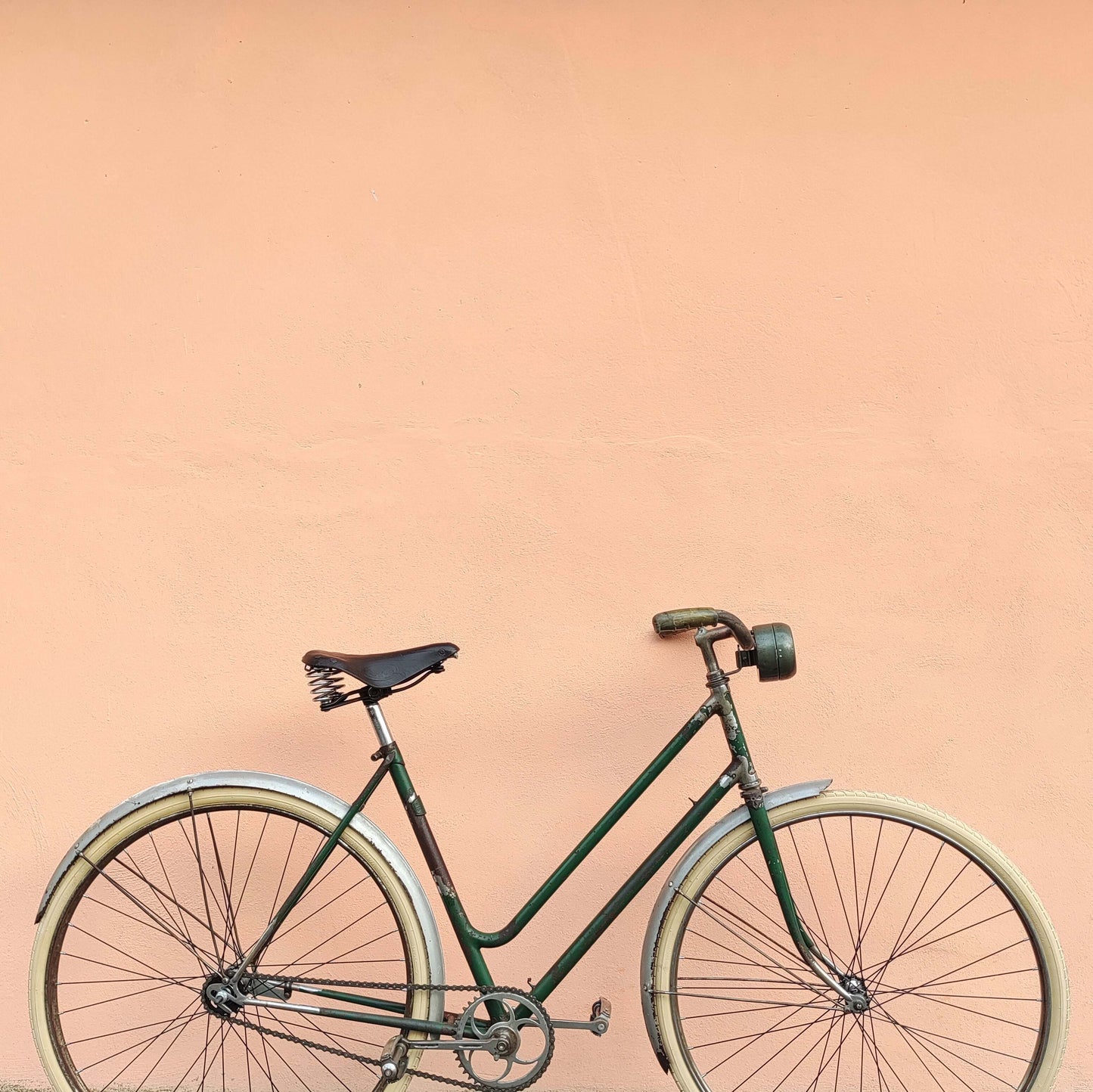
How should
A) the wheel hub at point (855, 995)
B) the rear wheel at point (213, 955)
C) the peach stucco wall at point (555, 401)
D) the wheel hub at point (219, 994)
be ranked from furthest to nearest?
1. the rear wheel at point (213, 955)
2. the peach stucco wall at point (555, 401)
3. the wheel hub at point (219, 994)
4. the wheel hub at point (855, 995)

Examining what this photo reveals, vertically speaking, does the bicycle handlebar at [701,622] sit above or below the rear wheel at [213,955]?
above

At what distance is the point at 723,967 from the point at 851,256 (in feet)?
6.04

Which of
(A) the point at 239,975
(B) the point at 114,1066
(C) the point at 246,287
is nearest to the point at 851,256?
(C) the point at 246,287

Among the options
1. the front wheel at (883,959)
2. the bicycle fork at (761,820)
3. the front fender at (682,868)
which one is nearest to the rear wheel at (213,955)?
the front fender at (682,868)

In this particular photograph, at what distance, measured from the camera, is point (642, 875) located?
2162 millimetres

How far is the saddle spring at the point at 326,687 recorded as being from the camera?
2111 mm

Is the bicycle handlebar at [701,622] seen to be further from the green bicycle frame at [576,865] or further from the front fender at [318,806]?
the front fender at [318,806]

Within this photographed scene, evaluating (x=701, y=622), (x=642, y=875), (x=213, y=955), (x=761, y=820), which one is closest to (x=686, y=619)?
(x=701, y=622)

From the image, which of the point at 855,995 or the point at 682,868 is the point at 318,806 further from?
the point at 855,995

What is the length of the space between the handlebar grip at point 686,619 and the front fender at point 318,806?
30.8 inches

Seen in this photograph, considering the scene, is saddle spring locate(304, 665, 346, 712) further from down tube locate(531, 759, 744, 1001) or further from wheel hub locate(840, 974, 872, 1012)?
wheel hub locate(840, 974, 872, 1012)

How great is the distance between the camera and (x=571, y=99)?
7.90 ft

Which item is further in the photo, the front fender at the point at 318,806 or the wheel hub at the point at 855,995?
the front fender at the point at 318,806

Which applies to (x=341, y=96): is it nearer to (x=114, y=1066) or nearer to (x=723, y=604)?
(x=723, y=604)
